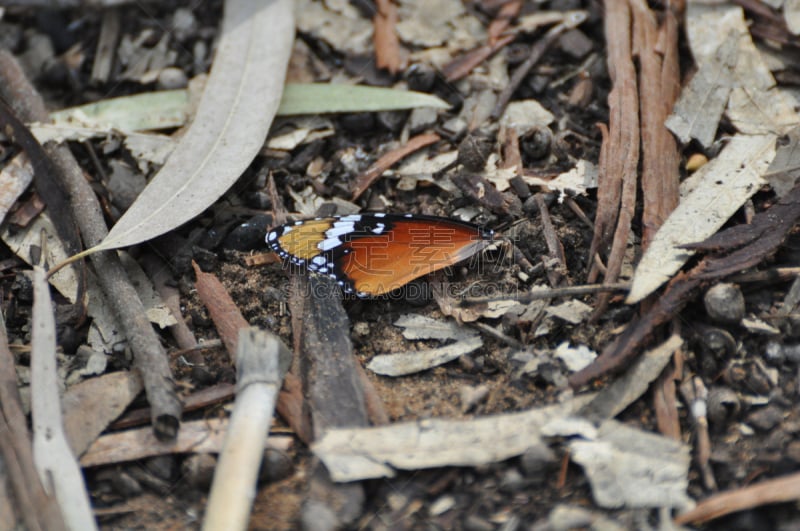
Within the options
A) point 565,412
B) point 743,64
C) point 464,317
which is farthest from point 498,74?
point 565,412

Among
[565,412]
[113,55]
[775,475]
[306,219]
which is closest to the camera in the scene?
[775,475]

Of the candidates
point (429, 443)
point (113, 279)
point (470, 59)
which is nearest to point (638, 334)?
point (429, 443)

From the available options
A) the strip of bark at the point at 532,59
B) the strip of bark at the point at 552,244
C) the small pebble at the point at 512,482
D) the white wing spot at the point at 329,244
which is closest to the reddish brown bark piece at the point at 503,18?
the strip of bark at the point at 532,59

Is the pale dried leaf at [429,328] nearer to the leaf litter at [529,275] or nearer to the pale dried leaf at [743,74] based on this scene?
the leaf litter at [529,275]

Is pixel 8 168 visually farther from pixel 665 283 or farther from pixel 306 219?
pixel 665 283

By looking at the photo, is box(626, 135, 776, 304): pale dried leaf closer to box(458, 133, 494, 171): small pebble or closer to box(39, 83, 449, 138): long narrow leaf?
box(458, 133, 494, 171): small pebble

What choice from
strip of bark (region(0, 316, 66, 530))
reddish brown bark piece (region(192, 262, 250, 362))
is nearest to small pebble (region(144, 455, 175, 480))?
strip of bark (region(0, 316, 66, 530))
